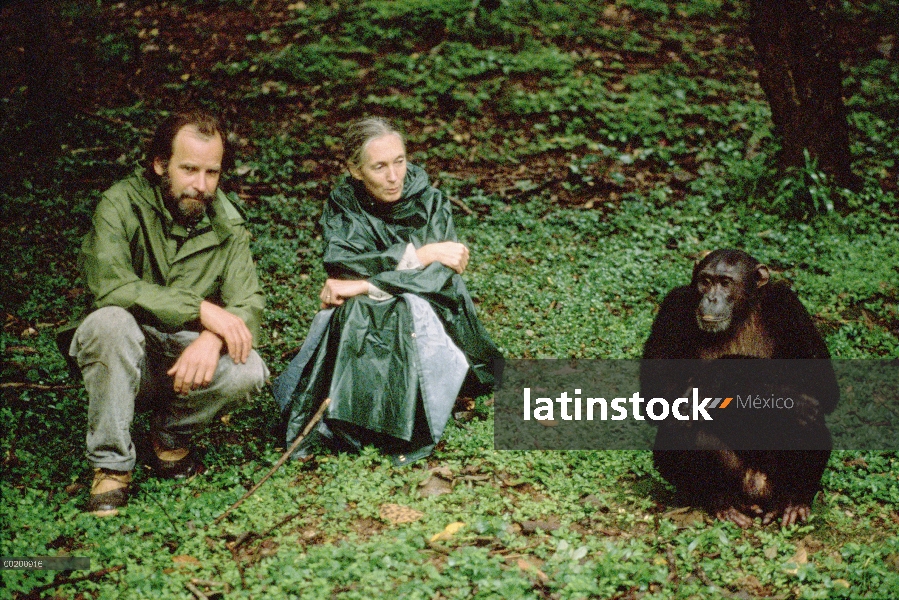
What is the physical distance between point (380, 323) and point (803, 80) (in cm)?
507

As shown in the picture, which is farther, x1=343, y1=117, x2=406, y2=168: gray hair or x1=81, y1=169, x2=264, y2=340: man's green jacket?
x1=343, y1=117, x2=406, y2=168: gray hair

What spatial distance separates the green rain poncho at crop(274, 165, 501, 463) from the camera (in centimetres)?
456

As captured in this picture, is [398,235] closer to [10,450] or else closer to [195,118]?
[195,118]

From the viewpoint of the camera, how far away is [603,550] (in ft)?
12.6

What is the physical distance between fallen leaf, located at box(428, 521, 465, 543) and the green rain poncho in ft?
2.10

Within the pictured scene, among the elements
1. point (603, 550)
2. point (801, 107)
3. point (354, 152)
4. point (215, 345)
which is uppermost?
point (801, 107)

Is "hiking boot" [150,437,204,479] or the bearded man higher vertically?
the bearded man

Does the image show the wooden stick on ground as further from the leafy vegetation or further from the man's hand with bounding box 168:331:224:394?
the man's hand with bounding box 168:331:224:394

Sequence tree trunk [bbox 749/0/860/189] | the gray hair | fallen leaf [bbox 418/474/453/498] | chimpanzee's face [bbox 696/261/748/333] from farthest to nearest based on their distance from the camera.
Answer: tree trunk [bbox 749/0/860/189] → the gray hair → fallen leaf [bbox 418/474/453/498] → chimpanzee's face [bbox 696/261/748/333]

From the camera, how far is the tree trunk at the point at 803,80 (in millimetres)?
7305

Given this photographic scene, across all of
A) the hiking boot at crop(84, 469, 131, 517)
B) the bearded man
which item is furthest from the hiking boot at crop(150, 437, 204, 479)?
the hiking boot at crop(84, 469, 131, 517)

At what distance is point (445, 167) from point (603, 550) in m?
5.67

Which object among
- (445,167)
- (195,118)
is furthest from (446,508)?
(445,167)

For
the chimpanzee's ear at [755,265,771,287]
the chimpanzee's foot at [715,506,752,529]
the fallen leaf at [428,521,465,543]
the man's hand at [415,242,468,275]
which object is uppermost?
the man's hand at [415,242,468,275]
